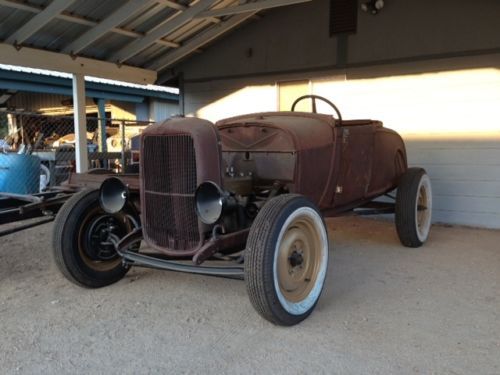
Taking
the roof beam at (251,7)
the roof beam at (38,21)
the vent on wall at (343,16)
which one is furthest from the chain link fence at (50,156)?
the vent on wall at (343,16)

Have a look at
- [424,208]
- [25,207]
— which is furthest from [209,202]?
[424,208]

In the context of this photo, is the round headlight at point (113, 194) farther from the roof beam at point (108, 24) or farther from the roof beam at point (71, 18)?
the roof beam at point (108, 24)

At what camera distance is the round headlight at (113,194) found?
3.45 metres

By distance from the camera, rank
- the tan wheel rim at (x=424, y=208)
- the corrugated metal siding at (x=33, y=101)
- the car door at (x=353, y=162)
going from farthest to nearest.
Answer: the corrugated metal siding at (x=33, y=101) < the tan wheel rim at (x=424, y=208) < the car door at (x=353, y=162)

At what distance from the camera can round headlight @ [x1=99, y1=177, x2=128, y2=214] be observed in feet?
11.3

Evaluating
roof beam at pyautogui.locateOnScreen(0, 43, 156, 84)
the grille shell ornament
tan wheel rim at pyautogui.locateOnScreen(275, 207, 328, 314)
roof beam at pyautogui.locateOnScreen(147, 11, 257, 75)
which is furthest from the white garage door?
the grille shell ornament

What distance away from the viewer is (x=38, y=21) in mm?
5781

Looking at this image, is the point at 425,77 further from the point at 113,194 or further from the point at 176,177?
the point at 113,194

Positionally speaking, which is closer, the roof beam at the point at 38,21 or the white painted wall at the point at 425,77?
the roof beam at the point at 38,21

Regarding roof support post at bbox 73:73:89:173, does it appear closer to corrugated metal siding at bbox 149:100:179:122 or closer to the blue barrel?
the blue barrel

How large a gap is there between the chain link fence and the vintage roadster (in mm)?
1167

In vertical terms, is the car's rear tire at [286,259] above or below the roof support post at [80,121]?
below

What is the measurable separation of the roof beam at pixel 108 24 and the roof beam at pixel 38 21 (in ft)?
2.45

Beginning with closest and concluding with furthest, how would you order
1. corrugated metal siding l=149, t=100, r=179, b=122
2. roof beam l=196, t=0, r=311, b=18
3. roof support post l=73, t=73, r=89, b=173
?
roof beam l=196, t=0, r=311, b=18
roof support post l=73, t=73, r=89, b=173
corrugated metal siding l=149, t=100, r=179, b=122
